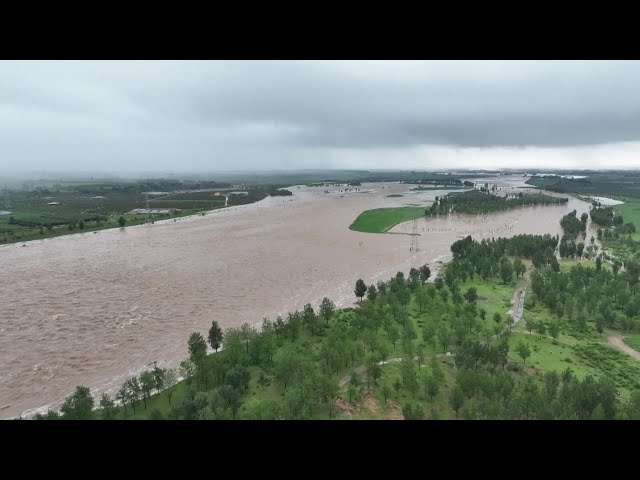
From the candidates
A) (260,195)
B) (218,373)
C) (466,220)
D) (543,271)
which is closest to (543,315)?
(543,271)

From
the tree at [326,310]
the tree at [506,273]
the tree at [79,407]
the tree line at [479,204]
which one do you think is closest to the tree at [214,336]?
the tree at [79,407]

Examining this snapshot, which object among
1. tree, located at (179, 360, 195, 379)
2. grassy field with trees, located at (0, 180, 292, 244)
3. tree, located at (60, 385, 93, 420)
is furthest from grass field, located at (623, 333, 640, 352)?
grassy field with trees, located at (0, 180, 292, 244)

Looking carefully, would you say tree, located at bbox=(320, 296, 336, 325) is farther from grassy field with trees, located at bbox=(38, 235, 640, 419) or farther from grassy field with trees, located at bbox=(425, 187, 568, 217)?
grassy field with trees, located at bbox=(425, 187, 568, 217)
